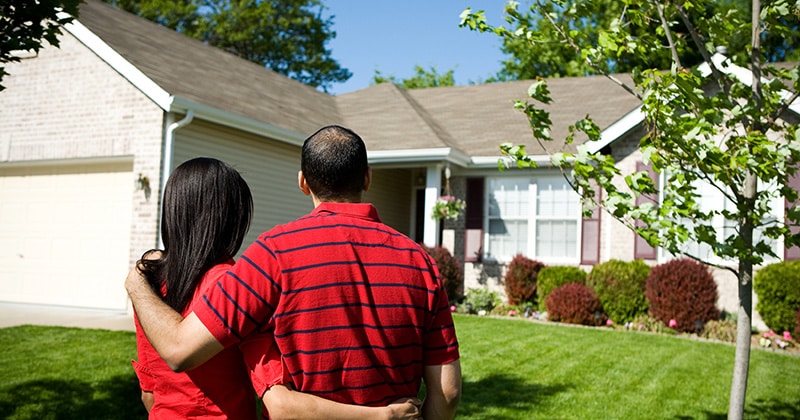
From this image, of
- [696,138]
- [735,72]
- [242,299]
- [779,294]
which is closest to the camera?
[242,299]

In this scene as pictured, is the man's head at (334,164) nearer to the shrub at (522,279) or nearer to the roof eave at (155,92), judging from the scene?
the roof eave at (155,92)

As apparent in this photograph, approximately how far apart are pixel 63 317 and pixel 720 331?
9.57m

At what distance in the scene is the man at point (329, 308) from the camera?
181cm

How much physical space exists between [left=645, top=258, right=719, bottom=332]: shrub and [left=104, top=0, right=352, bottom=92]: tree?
23563 millimetres

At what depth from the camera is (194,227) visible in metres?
2.10

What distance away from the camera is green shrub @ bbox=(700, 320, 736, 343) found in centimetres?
1016

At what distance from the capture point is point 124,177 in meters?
10.8

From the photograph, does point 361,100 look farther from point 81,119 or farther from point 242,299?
point 242,299

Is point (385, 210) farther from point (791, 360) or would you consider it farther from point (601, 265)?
point (791, 360)

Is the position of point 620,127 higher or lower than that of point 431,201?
higher

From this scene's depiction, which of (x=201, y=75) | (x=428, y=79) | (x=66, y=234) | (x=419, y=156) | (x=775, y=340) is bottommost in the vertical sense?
(x=775, y=340)

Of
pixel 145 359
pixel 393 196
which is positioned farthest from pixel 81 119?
pixel 145 359

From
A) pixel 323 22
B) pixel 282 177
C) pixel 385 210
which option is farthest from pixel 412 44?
pixel 282 177

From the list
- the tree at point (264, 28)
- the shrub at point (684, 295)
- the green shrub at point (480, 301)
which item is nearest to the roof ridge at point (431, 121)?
the green shrub at point (480, 301)
